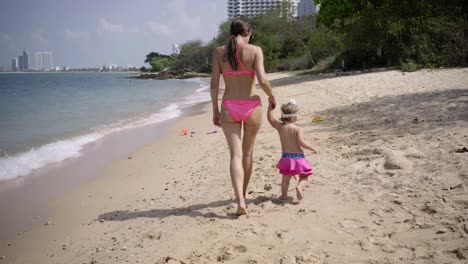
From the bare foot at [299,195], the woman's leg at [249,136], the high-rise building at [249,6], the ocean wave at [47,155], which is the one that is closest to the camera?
the woman's leg at [249,136]

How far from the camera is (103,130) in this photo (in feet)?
35.6

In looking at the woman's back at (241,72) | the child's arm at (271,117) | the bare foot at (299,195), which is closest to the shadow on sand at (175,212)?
the bare foot at (299,195)

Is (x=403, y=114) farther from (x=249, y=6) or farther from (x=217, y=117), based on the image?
(x=249, y=6)

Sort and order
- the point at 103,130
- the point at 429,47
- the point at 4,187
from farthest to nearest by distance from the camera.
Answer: the point at 429,47 < the point at 103,130 < the point at 4,187

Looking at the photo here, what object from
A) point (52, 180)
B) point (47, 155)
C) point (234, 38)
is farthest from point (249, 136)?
point (47, 155)

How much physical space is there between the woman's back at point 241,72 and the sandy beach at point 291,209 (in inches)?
45.6

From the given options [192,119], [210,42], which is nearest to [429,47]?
[192,119]

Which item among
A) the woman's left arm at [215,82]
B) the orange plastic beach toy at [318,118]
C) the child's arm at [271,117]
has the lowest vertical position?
the orange plastic beach toy at [318,118]

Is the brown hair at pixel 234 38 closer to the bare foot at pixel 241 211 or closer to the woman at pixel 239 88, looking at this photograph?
the woman at pixel 239 88

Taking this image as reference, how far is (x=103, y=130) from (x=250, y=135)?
8.18 m

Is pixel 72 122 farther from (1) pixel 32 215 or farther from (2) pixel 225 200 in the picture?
(2) pixel 225 200

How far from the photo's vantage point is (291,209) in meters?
3.57

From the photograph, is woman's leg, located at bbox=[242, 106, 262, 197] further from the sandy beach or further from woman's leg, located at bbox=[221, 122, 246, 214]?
the sandy beach

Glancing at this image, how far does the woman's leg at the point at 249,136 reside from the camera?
3.61 m
